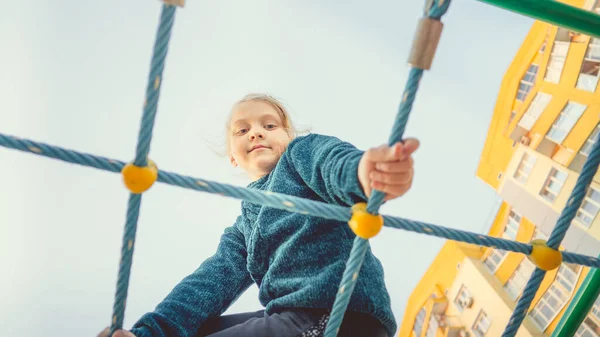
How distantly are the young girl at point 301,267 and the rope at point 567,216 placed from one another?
214mm

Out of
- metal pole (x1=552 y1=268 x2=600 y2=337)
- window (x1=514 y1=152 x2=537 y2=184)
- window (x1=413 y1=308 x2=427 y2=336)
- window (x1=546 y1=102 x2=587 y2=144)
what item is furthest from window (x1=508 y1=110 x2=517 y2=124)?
metal pole (x1=552 y1=268 x2=600 y2=337)

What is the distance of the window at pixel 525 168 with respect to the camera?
123 inches

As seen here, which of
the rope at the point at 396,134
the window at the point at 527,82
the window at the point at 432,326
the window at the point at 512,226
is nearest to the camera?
the rope at the point at 396,134

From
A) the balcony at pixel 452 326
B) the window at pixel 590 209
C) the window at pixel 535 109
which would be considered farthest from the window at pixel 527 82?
the balcony at pixel 452 326

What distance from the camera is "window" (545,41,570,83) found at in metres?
2.84

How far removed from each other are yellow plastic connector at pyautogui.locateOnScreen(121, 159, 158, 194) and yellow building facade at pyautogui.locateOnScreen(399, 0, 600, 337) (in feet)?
8.83

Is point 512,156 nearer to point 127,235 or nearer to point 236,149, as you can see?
point 236,149

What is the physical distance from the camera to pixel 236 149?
953 mm

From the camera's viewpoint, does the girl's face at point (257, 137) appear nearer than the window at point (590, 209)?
Yes

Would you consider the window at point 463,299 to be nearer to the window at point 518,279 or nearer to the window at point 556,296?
the window at point 518,279

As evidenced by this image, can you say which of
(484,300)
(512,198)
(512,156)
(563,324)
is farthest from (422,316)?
(563,324)

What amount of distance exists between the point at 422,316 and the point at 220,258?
4231 mm

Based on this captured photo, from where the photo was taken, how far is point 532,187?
3.07m

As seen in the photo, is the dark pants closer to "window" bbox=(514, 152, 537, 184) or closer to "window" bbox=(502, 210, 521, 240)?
"window" bbox=(514, 152, 537, 184)
